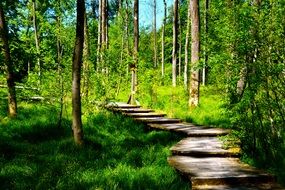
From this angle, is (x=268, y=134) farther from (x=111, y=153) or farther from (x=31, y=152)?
(x=31, y=152)

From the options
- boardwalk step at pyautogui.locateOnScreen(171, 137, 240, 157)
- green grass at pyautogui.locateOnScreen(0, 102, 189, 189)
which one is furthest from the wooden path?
green grass at pyautogui.locateOnScreen(0, 102, 189, 189)

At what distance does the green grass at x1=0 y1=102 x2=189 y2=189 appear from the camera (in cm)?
670

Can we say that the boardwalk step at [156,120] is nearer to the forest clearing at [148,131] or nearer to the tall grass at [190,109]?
the forest clearing at [148,131]

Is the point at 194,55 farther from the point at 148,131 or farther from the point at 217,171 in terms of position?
the point at 217,171

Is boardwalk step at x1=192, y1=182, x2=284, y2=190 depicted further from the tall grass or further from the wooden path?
the tall grass

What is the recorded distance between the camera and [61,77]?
42.2ft

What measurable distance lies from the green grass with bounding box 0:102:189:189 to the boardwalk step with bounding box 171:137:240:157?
1.21ft

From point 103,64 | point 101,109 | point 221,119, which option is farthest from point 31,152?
point 103,64

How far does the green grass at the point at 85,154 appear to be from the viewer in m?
6.70

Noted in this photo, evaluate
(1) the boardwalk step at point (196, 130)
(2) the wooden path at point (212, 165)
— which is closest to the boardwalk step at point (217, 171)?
(2) the wooden path at point (212, 165)

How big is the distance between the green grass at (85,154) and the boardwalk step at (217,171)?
0.22 metres

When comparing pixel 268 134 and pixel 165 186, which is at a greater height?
pixel 268 134

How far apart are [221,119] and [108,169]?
704 centimetres

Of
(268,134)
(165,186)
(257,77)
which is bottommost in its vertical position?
(165,186)
